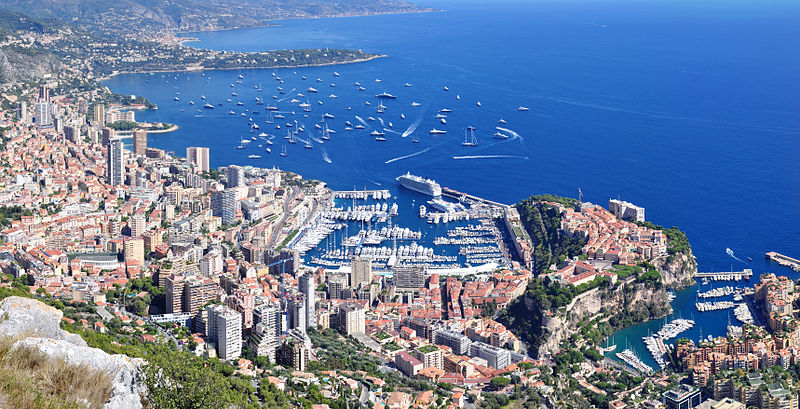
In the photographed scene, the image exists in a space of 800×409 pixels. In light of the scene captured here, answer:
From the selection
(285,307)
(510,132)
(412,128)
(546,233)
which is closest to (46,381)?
(285,307)

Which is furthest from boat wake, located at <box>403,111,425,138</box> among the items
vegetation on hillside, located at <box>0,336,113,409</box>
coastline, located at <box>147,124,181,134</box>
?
vegetation on hillside, located at <box>0,336,113,409</box>

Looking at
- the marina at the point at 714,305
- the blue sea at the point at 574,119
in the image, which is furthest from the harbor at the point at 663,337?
the marina at the point at 714,305

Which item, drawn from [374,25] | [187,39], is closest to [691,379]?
[187,39]

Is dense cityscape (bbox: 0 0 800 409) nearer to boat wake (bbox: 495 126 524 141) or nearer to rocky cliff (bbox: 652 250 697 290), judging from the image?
rocky cliff (bbox: 652 250 697 290)

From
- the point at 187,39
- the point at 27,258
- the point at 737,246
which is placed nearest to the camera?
the point at 27,258

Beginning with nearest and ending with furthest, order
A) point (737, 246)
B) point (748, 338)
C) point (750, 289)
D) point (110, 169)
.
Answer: point (748, 338), point (750, 289), point (737, 246), point (110, 169)

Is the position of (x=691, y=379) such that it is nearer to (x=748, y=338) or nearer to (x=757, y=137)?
(x=748, y=338)

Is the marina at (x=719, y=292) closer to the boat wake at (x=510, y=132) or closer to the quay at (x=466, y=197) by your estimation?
the quay at (x=466, y=197)
